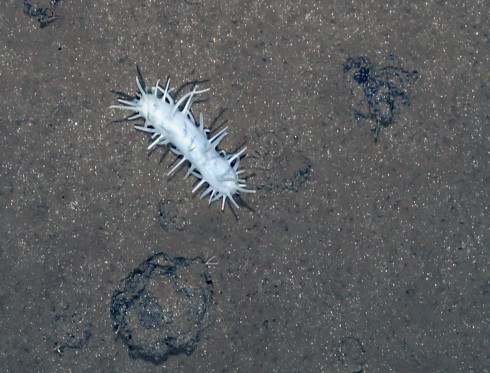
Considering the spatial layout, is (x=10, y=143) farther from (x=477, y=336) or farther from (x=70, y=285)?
(x=477, y=336)

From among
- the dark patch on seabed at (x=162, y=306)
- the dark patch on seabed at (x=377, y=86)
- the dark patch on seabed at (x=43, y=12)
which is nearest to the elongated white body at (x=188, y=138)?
the dark patch on seabed at (x=162, y=306)

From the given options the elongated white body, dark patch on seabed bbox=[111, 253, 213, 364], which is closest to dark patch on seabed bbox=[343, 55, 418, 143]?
the elongated white body

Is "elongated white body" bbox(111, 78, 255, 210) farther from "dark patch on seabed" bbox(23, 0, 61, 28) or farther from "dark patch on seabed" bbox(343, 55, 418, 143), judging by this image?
"dark patch on seabed" bbox(343, 55, 418, 143)

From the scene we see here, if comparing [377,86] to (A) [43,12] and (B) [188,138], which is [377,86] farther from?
(A) [43,12]

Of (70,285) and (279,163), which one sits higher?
(279,163)

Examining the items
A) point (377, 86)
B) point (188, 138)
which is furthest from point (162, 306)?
point (377, 86)

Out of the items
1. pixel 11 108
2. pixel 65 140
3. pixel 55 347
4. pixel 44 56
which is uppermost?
pixel 44 56

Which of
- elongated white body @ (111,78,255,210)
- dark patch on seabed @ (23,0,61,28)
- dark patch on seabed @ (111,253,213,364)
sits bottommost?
dark patch on seabed @ (111,253,213,364)

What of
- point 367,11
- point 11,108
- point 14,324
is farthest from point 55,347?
point 367,11
